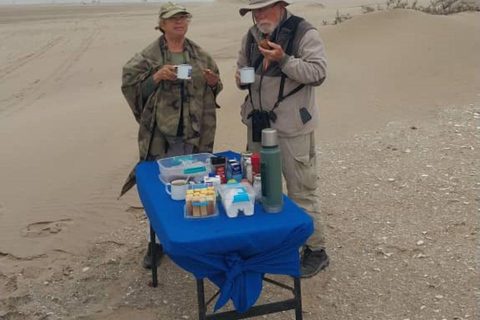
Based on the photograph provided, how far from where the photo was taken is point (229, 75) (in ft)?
38.5

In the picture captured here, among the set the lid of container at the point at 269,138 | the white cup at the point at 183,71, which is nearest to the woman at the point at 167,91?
the white cup at the point at 183,71

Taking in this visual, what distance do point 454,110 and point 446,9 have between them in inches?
297

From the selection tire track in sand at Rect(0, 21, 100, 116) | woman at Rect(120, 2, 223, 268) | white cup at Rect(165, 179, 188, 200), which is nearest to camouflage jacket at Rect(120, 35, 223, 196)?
woman at Rect(120, 2, 223, 268)

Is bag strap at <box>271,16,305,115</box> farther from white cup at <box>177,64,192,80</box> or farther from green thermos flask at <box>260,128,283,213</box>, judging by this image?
green thermos flask at <box>260,128,283,213</box>

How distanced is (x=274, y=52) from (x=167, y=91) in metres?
0.96

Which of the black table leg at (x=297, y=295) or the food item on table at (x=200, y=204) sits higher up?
the food item on table at (x=200, y=204)

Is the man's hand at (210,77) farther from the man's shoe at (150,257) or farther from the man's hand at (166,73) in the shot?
the man's shoe at (150,257)

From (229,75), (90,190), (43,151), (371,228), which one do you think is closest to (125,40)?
(229,75)

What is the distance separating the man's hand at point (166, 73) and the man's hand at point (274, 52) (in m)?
0.65

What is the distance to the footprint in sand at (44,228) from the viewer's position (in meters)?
5.54

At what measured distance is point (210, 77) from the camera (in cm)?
435

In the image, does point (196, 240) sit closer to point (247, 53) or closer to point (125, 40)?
point (247, 53)

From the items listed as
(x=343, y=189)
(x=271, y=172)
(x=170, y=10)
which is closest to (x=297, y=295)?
(x=271, y=172)

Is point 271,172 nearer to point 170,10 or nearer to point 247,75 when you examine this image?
point 247,75
